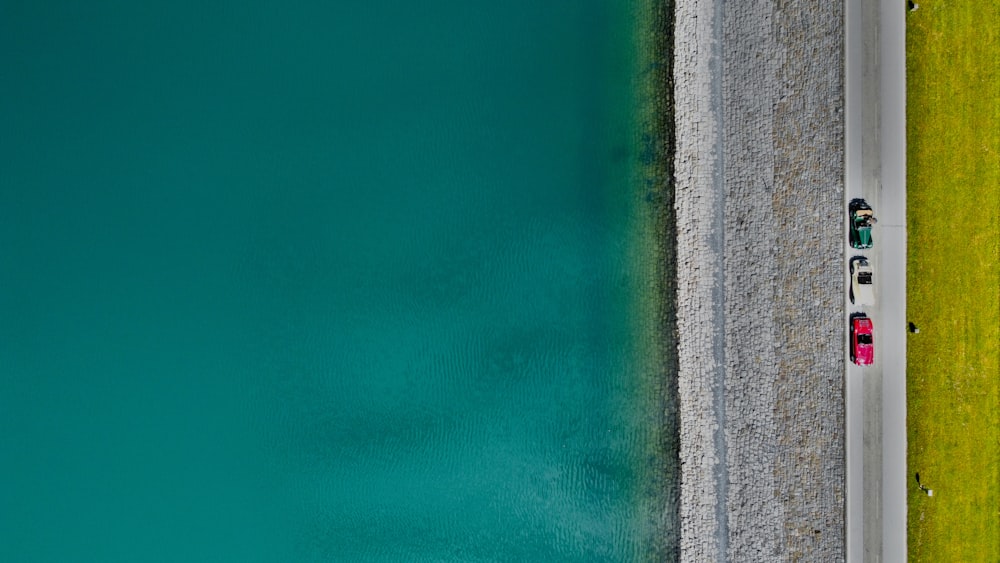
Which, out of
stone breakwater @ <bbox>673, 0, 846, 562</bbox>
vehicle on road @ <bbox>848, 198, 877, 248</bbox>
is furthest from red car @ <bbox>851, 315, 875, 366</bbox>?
vehicle on road @ <bbox>848, 198, 877, 248</bbox>

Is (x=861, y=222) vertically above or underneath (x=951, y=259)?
above

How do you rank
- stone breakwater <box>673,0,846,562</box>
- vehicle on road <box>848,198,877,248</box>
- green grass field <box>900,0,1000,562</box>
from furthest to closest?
stone breakwater <box>673,0,846,562</box> < green grass field <box>900,0,1000,562</box> < vehicle on road <box>848,198,877,248</box>

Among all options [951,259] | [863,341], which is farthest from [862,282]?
[951,259]

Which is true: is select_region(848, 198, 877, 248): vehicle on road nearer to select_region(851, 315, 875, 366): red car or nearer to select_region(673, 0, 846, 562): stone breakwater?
select_region(673, 0, 846, 562): stone breakwater

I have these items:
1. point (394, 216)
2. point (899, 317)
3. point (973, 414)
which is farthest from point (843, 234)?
point (394, 216)

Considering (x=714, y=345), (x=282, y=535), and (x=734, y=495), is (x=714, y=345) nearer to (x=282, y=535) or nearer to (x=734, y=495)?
(x=734, y=495)

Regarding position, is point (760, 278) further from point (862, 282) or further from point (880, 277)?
point (880, 277)
